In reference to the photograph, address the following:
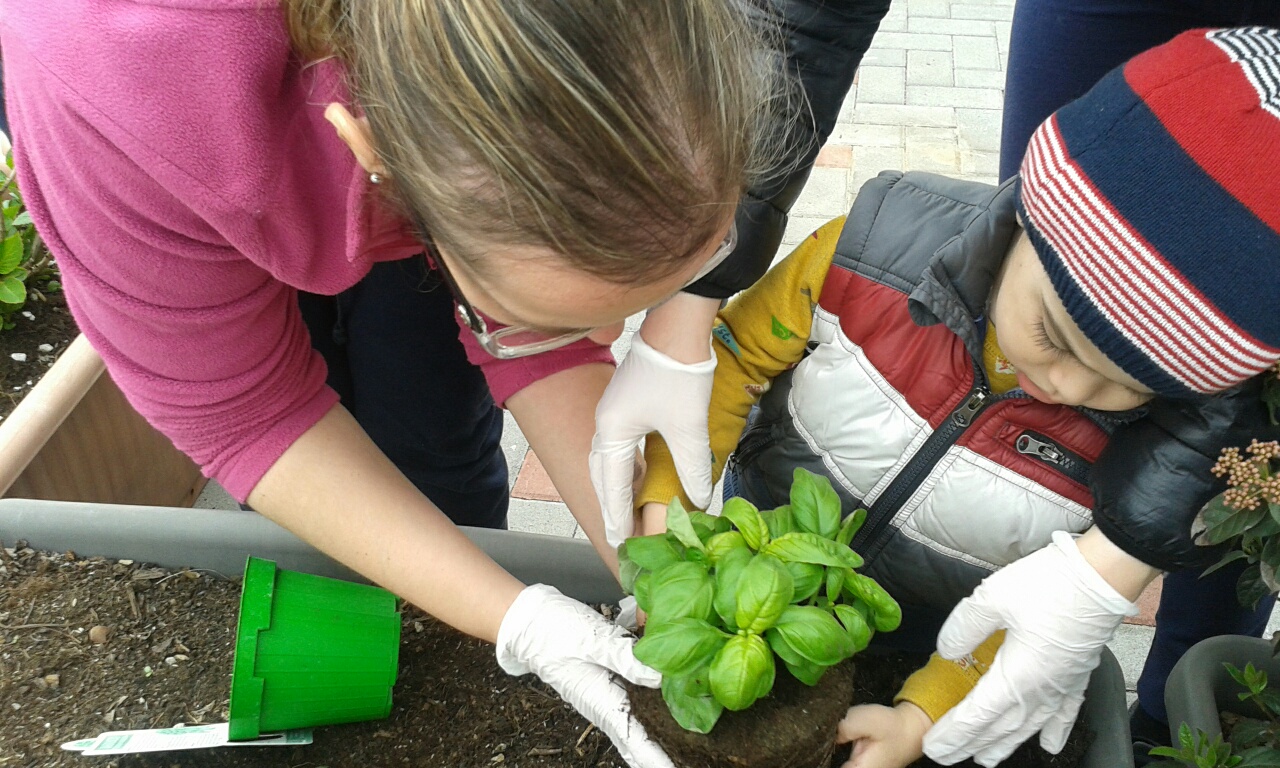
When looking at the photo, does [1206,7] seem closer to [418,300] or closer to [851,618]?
[851,618]

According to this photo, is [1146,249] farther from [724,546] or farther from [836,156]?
[836,156]

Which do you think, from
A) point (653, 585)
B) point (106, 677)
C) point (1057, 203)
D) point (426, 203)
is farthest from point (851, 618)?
point (106, 677)

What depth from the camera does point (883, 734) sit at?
100 centimetres

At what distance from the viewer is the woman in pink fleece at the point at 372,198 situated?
2.00 ft

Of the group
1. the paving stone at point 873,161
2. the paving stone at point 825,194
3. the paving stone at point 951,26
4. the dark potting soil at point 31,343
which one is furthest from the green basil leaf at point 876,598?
the paving stone at point 951,26

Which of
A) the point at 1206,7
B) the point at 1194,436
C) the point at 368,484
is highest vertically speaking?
the point at 1206,7

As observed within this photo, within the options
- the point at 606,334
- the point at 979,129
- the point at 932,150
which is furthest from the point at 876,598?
the point at 979,129

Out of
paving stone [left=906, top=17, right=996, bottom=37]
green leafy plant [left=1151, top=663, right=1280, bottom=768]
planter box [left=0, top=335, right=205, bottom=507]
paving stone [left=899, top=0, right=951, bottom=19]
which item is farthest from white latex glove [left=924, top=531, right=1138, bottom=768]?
paving stone [left=899, top=0, right=951, bottom=19]

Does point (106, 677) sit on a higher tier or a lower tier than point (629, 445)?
lower

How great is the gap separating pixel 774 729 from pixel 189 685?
73cm

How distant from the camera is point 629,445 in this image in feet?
3.58

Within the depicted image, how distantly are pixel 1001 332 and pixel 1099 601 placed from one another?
0.90 feet

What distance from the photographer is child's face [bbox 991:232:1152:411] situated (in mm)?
821

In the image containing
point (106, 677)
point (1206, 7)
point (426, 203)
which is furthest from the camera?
point (106, 677)
